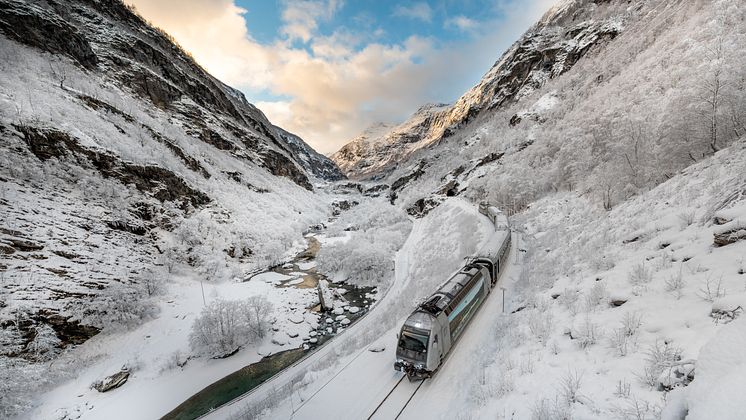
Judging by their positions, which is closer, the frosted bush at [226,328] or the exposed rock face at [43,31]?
the frosted bush at [226,328]

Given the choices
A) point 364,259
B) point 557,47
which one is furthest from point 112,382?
point 557,47

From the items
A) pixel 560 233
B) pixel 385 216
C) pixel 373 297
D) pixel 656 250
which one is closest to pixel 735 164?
pixel 656 250

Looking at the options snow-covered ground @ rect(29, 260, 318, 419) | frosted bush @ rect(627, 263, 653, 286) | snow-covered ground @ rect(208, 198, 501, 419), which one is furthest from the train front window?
snow-covered ground @ rect(29, 260, 318, 419)

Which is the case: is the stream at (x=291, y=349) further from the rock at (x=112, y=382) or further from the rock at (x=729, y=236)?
the rock at (x=729, y=236)

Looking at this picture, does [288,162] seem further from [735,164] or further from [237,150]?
[735,164]

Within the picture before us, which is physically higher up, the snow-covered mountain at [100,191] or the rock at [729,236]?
the snow-covered mountain at [100,191]

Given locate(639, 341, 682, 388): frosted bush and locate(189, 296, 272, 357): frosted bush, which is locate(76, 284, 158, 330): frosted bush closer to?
locate(189, 296, 272, 357): frosted bush

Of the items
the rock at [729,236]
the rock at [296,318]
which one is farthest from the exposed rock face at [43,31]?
the rock at [729,236]

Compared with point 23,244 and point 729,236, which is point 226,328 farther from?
point 729,236
